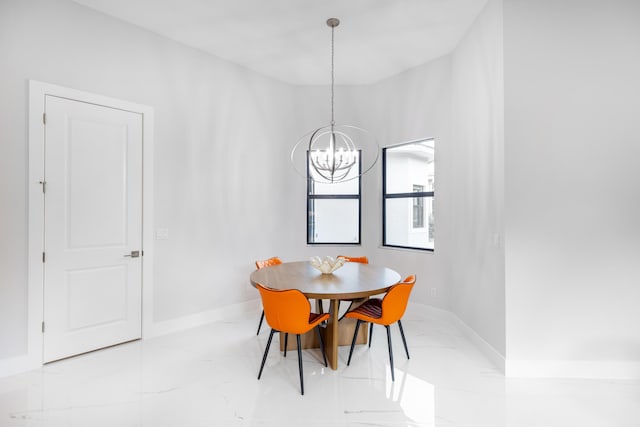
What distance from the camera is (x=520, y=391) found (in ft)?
8.16

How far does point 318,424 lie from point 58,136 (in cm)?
304

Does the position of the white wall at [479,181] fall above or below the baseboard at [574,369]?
above

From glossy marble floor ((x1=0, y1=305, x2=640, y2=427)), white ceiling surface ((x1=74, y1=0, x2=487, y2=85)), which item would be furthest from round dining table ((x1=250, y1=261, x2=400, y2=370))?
white ceiling surface ((x1=74, y1=0, x2=487, y2=85))

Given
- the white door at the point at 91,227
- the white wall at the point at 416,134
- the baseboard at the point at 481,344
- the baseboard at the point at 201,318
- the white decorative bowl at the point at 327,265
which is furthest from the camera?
the white wall at the point at 416,134

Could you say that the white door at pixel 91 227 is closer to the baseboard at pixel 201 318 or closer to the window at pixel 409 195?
the baseboard at pixel 201 318

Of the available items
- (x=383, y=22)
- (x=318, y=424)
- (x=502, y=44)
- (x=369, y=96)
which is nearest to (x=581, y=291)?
(x=502, y=44)

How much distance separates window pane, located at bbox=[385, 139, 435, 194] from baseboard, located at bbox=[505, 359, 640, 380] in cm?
229

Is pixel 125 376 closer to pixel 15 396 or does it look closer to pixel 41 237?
pixel 15 396

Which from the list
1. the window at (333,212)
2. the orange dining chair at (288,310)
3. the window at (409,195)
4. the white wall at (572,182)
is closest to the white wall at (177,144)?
the window at (333,212)

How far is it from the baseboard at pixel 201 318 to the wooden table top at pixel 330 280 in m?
1.10

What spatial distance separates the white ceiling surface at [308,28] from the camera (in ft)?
10.2

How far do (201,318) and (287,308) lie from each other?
1948 mm

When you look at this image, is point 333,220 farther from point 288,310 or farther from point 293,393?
point 293,393

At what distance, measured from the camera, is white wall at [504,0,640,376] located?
8.70ft
